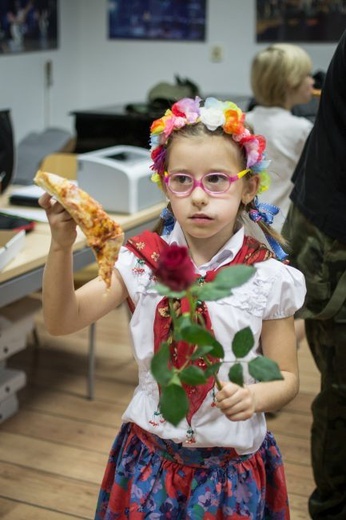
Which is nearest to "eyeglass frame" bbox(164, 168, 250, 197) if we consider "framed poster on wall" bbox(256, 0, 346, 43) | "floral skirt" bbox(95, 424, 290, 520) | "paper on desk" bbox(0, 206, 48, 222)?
"floral skirt" bbox(95, 424, 290, 520)

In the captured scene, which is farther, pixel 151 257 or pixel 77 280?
pixel 77 280

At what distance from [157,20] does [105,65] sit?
0.57m

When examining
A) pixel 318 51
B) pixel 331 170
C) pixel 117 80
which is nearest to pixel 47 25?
pixel 117 80

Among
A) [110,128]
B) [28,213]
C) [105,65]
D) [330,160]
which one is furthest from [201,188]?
[105,65]

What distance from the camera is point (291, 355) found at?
5.05 ft

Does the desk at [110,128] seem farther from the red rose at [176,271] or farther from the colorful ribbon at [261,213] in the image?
the red rose at [176,271]

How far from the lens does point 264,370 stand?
111cm

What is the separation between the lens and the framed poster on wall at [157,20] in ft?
20.2

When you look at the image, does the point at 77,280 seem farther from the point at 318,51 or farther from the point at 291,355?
the point at 318,51

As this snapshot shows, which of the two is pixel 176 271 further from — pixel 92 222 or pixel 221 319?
pixel 221 319

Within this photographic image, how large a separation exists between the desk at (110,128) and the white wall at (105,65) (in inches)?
25.2

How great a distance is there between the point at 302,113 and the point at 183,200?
2085 millimetres

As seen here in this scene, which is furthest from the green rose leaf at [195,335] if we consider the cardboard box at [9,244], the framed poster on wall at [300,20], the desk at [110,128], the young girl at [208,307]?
the framed poster on wall at [300,20]

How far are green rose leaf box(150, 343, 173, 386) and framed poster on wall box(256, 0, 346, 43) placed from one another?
5.03 m
